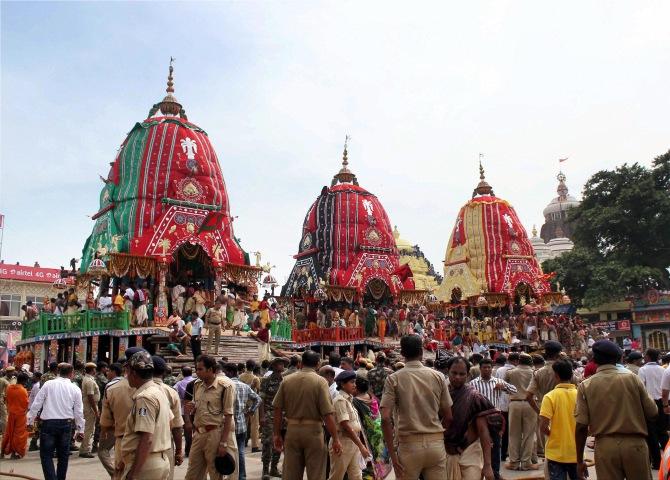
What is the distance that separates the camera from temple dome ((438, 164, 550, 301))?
1441 inches

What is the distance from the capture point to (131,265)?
2052cm

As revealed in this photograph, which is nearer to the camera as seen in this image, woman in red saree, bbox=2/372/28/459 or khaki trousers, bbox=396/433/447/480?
khaki trousers, bbox=396/433/447/480

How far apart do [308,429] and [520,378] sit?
383 centimetres

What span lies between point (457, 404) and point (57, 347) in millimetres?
17819

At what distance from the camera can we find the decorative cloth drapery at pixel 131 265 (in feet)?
66.4

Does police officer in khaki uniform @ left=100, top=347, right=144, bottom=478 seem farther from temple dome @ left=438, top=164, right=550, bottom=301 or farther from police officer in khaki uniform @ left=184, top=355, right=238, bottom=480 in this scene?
temple dome @ left=438, top=164, right=550, bottom=301

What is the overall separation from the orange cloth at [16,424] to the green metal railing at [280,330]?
36.8 feet

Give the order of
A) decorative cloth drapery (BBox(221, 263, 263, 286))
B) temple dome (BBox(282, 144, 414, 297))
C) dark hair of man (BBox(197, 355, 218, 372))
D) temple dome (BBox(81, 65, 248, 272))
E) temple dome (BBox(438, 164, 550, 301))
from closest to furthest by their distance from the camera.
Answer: dark hair of man (BBox(197, 355, 218, 372)), temple dome (BBox(81, 65, 248, 272)), decorative cloth drapery (BBox(221, 263, 263, 286)), temple dome (BBox(282, 144, 414, 297)), temple dome (BBox(438, 164, 550, 301))

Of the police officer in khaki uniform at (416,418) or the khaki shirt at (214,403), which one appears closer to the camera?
the police officer in khaki uniform at (416,418)

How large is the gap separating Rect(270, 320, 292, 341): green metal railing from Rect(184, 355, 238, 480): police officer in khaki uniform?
15191mm

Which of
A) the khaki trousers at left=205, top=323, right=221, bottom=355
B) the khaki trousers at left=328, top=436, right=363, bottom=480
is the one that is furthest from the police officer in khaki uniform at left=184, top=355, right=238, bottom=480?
the khaki trousers at left=205, top=323, right=221, bottom=355

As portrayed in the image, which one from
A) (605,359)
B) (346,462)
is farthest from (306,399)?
(605,359)

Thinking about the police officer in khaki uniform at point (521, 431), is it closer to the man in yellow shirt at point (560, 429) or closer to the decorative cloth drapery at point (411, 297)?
the man in yellow shirt at point (560, 429)

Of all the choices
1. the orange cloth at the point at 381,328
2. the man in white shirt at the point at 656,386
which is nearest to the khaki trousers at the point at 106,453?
the man in white shirt at the point at 656,386
